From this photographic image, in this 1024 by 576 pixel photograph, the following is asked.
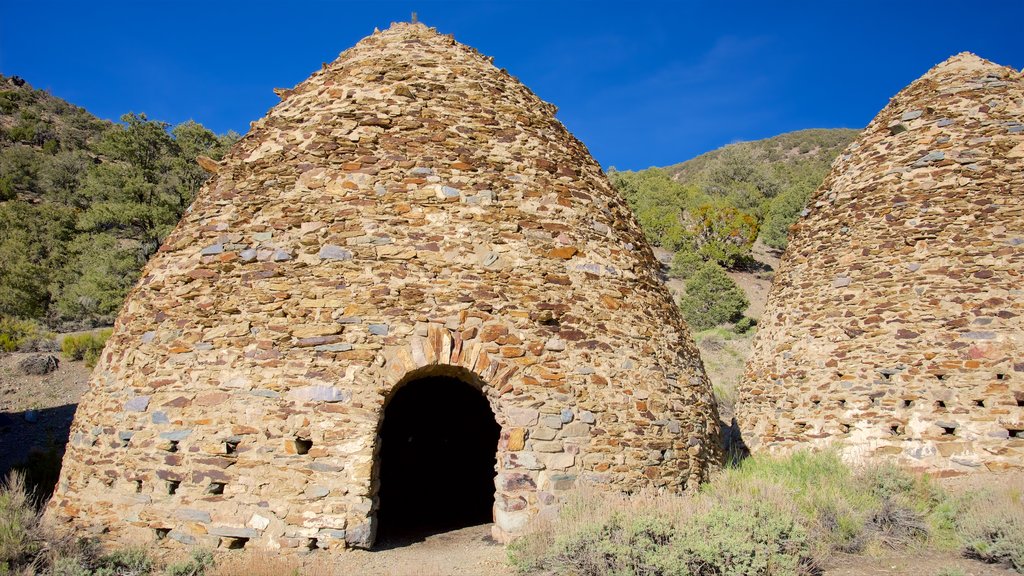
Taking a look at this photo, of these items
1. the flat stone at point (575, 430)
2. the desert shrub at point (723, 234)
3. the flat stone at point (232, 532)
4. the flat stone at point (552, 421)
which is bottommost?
the flat stone at point (232, 532)

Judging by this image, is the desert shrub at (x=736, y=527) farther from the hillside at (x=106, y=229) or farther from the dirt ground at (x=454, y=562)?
the hillside at (x=106, y=229)

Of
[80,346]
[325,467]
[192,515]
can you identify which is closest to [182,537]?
[192,515]

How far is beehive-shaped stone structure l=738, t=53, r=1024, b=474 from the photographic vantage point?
782 centimetres

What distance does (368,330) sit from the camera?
5.87 metres

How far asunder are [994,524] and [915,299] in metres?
3.58

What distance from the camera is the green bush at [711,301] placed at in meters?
27.0

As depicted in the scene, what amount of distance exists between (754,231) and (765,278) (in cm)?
411

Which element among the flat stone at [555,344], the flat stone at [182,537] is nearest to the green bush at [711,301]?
the flat stone at [555,344]

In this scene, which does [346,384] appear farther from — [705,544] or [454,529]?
[705,544]

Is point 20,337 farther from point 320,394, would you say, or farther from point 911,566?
point 911,566

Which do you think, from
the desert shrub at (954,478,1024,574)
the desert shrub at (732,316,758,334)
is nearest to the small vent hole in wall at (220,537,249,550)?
the desert shrub at (954,478,1024,574)

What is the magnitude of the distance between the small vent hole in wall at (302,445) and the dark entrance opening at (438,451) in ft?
10.5

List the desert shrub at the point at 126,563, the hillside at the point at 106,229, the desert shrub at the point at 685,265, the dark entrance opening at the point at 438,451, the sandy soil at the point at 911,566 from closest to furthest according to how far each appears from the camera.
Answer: the desert shrub at the point at 126,563, the sandy soil at the point at 911,566, the dark entrance opening at the point at 438,451, the hillside at the point at 106,229, the desert shrub at the point at 685,265

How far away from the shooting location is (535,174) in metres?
7.05
